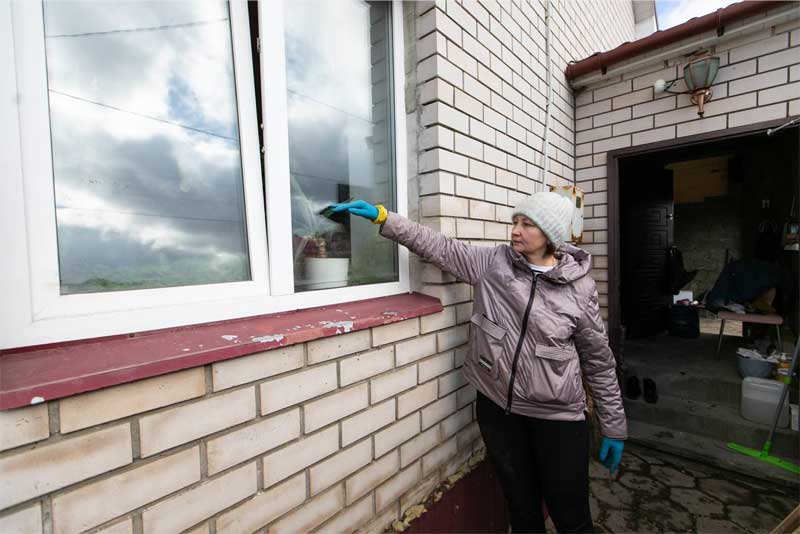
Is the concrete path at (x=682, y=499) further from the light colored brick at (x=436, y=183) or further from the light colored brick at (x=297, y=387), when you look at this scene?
the light colored brick at (x=436, y=183)

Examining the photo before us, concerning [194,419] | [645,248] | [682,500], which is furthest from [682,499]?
[645,248]

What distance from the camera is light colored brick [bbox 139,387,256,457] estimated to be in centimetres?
82

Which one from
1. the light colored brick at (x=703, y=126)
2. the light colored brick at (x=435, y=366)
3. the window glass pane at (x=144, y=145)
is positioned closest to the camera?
the window glass pane at (x=144, y=145)

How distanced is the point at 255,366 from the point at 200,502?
1.20ft

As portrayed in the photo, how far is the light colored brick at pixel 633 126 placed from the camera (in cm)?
296

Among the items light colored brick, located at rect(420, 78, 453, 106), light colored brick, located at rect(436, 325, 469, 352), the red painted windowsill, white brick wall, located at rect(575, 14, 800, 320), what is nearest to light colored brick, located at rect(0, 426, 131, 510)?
the red painted windowsill

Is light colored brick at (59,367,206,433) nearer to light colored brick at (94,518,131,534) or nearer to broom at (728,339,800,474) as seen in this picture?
light colored brick at (94,518,131,534)

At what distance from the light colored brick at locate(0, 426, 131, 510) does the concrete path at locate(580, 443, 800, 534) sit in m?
2.81

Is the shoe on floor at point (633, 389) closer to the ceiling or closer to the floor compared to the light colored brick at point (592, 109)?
closer to the floor

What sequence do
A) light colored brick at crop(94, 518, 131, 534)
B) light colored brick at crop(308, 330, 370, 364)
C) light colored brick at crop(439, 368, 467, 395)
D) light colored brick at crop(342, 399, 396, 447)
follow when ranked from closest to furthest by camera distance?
light colored brick at crop(94, 518, 131, 534) < light colored brick at crop(308, 330, 370, 364) < light colored brick at crop(342, 399, 396, 447) < light colored brick at crop(439, 368, 467, 395)

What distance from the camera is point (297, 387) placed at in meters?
1.10

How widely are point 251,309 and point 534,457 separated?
1467 mm

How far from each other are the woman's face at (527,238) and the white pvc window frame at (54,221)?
2.89 ft

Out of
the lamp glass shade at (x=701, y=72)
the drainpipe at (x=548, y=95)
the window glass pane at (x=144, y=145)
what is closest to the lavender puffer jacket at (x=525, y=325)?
the window glass pane at (x=144, y=145)
